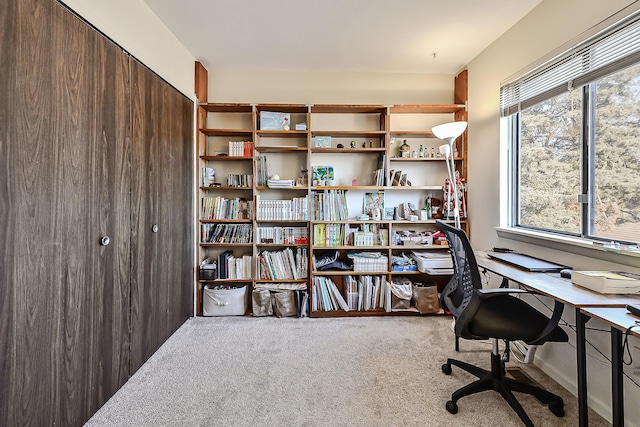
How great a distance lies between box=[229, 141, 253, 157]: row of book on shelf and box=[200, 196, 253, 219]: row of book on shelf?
1.55 feet

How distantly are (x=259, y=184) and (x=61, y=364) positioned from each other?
2.05 metres

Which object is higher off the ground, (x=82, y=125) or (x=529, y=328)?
(x=82, y=125)

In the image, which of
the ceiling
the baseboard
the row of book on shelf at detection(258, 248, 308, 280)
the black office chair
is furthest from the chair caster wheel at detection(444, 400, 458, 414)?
the ceiling

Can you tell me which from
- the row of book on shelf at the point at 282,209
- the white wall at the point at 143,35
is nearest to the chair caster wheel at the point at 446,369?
the row of book on shelf at the point at 282,209

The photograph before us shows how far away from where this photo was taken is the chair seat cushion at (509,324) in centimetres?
151

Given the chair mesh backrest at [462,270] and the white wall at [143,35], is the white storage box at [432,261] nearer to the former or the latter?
the chair mesh backrest at [462,270]

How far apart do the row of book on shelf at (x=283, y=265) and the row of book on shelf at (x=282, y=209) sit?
35cm

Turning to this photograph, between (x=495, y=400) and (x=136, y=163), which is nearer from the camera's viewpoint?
(x=495, y=400)

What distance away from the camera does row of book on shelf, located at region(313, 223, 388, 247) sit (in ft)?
9.98

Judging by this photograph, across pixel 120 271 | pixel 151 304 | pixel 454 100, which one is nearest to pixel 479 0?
pixel 454 100

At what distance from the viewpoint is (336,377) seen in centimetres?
197

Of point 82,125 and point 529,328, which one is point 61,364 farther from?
point 529,328

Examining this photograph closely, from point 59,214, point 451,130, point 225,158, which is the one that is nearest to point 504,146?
point 451,130

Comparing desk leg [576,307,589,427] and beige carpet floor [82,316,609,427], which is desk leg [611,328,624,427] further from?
beige carpet floor [82,316,609,427]
